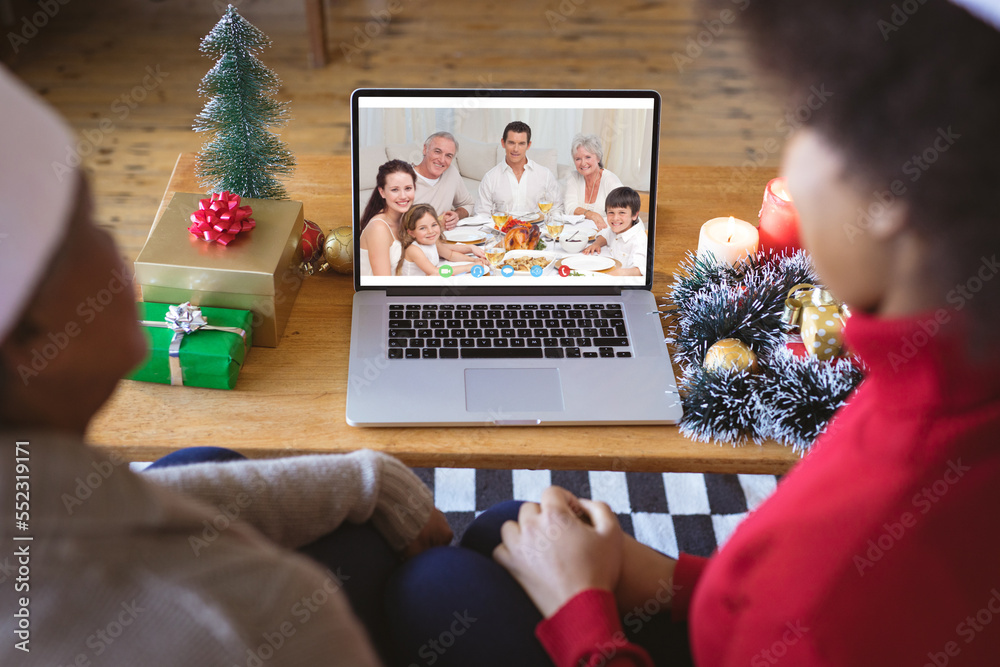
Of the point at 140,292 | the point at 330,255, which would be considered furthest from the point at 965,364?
the point at 140,292

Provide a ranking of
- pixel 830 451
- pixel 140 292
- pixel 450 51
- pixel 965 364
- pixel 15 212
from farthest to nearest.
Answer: pixel 450 51, pixel 140 292, pixel 830 451, pixel 965 364, pixel 15 212

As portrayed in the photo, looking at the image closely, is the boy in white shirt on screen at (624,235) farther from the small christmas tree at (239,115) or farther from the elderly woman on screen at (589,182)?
the small christmas tree at (239,115)

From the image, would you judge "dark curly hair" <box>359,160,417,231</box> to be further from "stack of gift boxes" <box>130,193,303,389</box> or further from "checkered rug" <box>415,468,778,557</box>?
"checkered rug" <box>415,468,778,557</box>

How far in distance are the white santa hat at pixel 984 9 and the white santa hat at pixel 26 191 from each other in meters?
0.52

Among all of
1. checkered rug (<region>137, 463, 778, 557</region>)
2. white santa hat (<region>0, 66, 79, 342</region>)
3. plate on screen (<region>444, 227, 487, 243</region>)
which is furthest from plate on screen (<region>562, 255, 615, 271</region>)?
white santa hat (<region>0, 66, 79, 342</region>)

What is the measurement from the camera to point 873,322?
61 cm

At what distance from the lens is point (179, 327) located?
1.04 metres

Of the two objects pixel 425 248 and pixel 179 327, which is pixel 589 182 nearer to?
pixel 425 248

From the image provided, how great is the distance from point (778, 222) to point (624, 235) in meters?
0.23

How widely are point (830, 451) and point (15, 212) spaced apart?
60 centimetres

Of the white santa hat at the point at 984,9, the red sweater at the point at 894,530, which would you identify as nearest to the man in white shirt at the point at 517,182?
the red sweater at the point at 894,530

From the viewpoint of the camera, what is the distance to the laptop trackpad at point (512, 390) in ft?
3.43

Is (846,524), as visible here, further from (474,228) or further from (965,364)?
(474,228)

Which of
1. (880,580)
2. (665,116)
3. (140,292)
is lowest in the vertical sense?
(665,116)
